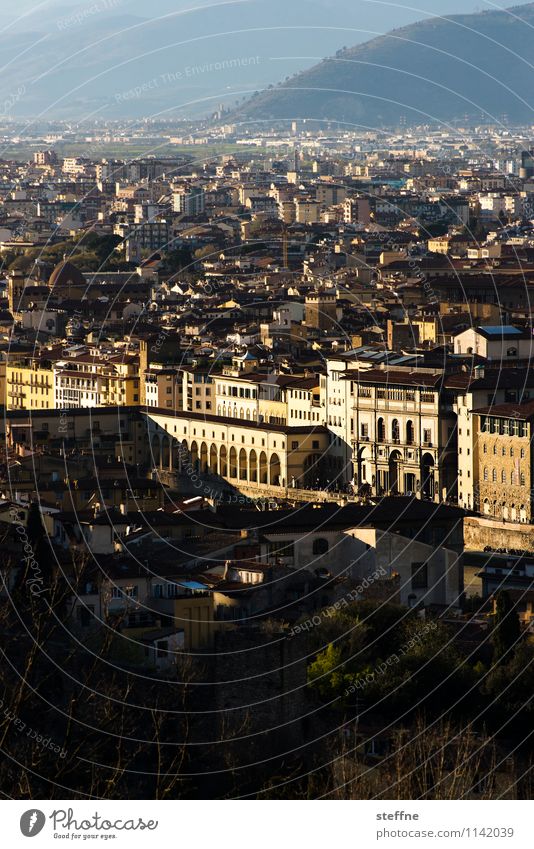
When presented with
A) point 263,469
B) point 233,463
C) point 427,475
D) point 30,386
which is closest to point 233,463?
point 233,463

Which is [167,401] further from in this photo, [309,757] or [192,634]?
[309,757]

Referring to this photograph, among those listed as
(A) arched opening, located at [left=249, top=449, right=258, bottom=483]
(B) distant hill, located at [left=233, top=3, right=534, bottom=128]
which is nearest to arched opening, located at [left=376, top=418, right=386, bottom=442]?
(A) arched opening, located at [left=249, top=449, right=258, bottom=483]

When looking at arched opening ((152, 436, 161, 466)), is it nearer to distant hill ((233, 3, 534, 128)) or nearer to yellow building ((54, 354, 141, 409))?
yellow building ((54, 354, 141, 409))

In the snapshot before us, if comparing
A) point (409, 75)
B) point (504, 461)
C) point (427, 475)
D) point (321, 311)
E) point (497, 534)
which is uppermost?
point (409, 75)

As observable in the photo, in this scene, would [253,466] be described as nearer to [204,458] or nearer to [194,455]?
[204,458]
